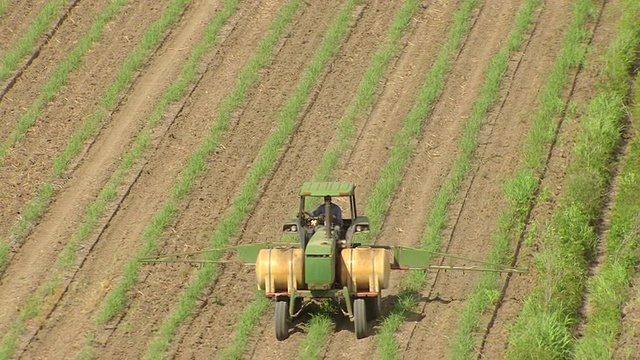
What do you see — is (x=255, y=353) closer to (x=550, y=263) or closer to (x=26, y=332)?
(x=26, y=332)

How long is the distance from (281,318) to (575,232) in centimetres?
542

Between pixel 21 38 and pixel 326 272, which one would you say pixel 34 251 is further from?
pixel 21 38

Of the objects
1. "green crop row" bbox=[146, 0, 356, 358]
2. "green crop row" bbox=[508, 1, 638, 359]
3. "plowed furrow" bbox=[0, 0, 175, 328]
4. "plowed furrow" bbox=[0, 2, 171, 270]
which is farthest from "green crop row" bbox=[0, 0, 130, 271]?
"green crop row" bbox=[508, 1, 638, 359]

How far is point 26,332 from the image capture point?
56.1 feet

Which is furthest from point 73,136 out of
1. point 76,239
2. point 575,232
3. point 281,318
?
point 575,232

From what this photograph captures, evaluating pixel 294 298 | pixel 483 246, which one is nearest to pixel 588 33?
pixel 483 246

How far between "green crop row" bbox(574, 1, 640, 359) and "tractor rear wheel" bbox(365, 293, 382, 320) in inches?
109

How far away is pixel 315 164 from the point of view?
21469mm

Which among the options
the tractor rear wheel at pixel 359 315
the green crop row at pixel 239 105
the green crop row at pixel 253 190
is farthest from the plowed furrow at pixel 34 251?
the tractor rear wheel at pixel 359 315

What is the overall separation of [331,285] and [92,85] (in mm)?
9540

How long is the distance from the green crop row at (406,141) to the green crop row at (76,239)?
176 inches

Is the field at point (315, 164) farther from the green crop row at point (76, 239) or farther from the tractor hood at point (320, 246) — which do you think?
the tractor hood at point (320, 246)

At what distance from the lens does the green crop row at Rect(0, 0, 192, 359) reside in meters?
17.1

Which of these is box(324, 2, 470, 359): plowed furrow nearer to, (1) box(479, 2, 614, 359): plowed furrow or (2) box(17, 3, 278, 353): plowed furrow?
(1) box(479, 2, 614, 359): plowed furrow
